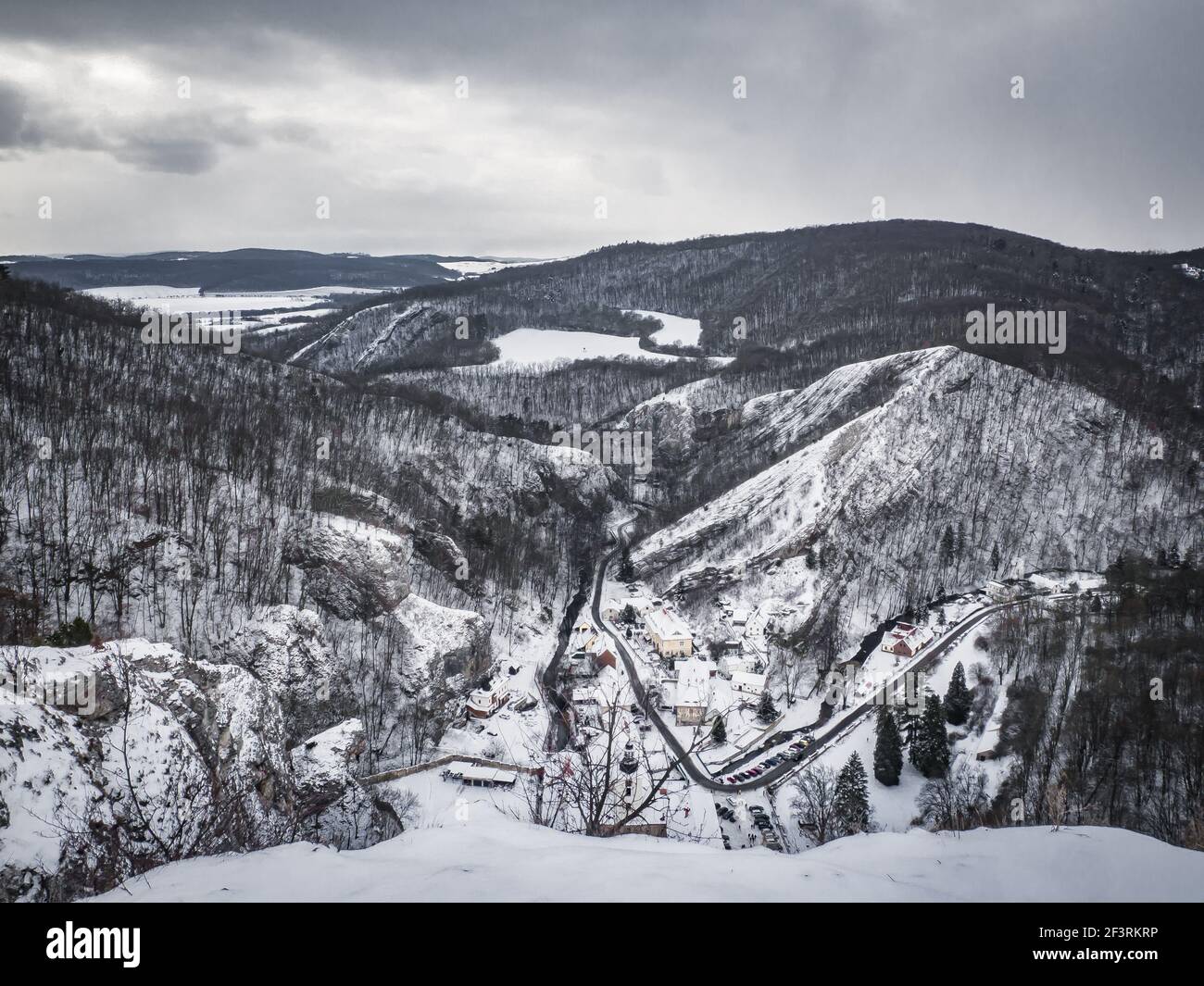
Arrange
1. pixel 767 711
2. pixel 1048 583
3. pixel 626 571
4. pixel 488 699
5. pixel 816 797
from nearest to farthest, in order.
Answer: pixel 816 797
pixel 488 699
pixel 767 711
pixel 1048 583
pixel 626 571

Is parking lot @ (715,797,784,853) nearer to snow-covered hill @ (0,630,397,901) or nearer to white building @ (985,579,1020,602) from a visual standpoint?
snow-covered hill @ (0,630,397,901)

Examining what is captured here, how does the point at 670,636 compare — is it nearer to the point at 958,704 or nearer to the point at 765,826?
the point at 958,704

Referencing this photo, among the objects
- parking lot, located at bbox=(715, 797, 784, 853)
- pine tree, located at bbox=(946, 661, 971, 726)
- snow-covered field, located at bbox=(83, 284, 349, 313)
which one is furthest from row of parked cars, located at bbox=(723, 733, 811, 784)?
snow-covered field, located at bbox=(83, 284, 349, 313)

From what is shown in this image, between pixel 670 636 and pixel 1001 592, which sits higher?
pixel 1001 592

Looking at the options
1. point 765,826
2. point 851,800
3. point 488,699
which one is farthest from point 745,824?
point 488,699
